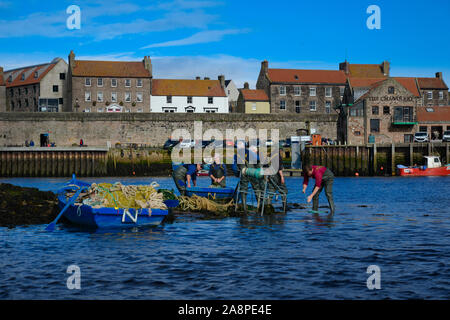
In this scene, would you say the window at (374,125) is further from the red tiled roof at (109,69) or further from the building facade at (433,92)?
the red tiled roof at (109,69)

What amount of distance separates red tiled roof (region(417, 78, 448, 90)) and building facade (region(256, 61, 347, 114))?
13446 mm

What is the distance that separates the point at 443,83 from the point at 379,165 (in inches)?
1591

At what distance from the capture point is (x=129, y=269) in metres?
10.9

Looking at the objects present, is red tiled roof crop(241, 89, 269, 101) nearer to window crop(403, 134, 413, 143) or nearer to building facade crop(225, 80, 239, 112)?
window crop(403, 134, 413, 143)

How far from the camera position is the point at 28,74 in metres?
84.4

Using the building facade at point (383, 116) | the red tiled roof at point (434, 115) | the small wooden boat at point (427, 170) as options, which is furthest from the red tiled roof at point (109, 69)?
the small wooden boat at point (427, 170)

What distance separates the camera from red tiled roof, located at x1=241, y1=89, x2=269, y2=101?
7750 cm

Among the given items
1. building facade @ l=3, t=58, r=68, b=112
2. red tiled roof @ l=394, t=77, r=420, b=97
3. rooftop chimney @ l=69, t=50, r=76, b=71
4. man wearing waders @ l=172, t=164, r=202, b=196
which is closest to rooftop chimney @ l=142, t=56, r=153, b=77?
rooftop chimney @ l=69, t=50, r=76, b=71

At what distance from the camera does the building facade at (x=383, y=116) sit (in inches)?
2532

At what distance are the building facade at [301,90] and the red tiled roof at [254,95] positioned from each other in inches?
23.8

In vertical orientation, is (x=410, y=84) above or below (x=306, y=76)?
below

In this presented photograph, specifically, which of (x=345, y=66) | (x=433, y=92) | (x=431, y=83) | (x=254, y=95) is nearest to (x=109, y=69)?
(x=254, y=95)

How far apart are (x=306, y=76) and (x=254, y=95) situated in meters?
8.50

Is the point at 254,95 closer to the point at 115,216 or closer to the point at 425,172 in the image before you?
the point at 425,172
